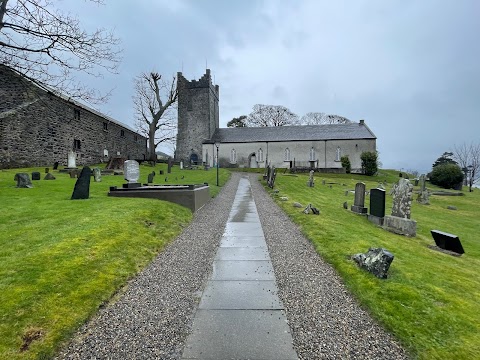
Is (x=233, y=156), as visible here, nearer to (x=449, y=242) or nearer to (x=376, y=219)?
(x=376, y=219)

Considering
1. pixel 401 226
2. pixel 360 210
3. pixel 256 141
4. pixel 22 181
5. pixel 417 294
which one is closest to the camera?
pixel 417 294

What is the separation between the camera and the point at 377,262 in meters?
4.93

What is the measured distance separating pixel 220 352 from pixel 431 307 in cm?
312

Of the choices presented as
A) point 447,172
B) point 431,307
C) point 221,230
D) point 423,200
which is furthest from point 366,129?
point 431,307

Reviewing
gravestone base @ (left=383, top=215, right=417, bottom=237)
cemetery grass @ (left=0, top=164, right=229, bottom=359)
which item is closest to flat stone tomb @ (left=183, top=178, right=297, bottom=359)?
cemetery grass @ (left=0, top=164, right=229, bottom=359)

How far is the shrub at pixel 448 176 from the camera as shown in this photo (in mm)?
32812

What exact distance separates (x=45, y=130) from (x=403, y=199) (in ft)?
93.8

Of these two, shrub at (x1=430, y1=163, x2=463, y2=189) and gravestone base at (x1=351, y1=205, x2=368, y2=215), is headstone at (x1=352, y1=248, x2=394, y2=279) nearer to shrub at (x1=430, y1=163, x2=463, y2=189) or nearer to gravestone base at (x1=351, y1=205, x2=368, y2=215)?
gravestone base at (x1=351, y1=205, x2=368, y2=215)

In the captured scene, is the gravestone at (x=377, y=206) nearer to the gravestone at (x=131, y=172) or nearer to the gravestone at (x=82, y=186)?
the gravestone at (x=131, y=172)

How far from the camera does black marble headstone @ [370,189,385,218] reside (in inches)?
435

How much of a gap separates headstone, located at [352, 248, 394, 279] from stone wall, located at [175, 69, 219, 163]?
4657 cm

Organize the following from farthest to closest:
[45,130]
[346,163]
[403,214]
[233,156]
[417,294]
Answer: [233,156], [346,163], [45,130], [403,214], [417,294]

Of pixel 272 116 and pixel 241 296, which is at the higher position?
pixel 272 116

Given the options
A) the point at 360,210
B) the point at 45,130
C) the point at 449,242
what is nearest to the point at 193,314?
the point at 449,242
